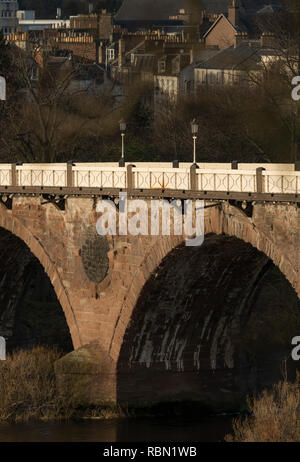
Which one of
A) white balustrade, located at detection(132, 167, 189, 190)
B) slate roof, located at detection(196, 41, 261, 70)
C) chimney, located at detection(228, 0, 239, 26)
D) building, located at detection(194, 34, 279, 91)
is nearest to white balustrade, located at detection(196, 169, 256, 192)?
white balustrade, located at detection(132, 167, 189, 190)

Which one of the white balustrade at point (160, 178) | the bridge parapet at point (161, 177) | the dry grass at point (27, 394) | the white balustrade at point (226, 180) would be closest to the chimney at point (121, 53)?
the bridge parapet at point (161, 177)

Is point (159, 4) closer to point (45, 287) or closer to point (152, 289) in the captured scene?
point (45, 287)

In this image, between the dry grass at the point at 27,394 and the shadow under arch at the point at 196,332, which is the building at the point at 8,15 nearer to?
the shadow under arch at the point at 196,332

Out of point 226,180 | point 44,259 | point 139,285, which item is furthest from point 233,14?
Result: point 226,180

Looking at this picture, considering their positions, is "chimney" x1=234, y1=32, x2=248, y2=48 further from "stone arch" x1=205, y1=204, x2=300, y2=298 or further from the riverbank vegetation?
"stone arch" x1=205, y1=204, x2=300, y2=298

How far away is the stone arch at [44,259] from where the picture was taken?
201 ft

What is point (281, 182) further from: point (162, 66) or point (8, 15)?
point (8, 15)

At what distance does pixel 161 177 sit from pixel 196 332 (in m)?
7.12

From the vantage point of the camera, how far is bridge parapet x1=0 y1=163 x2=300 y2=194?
2048 inches

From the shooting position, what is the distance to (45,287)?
79938mm

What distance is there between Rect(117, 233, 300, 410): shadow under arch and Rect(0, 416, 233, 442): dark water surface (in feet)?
5.24
